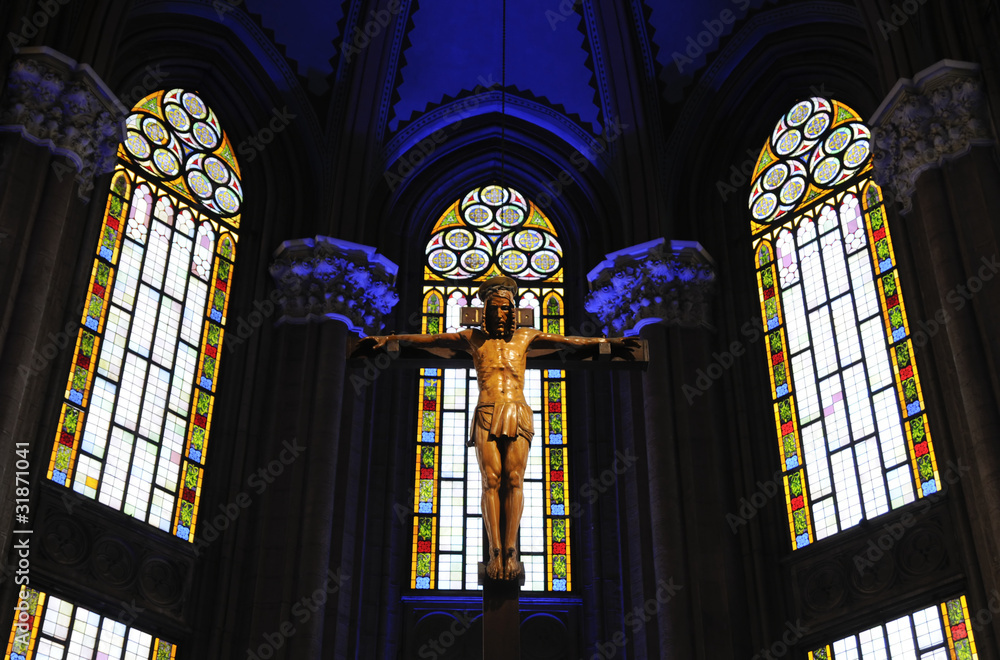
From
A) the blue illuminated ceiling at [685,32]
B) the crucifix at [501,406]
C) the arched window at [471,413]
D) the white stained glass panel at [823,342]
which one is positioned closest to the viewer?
the crucifix at [501,406]

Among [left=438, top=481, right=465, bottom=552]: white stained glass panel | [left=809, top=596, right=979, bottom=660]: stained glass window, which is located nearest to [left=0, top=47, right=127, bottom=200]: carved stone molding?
[left=438, top=481, right=465, bottom=552]: white stained glass panel

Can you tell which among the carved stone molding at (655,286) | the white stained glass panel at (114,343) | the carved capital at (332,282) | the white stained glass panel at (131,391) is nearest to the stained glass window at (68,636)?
the white stained glass panel at (131,391)

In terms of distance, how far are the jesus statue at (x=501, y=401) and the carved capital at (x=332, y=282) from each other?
7891 mm

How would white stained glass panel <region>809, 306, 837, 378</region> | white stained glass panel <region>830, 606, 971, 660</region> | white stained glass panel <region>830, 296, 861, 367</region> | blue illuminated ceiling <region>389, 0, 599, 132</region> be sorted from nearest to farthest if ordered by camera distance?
white stained glass panel <region>830, 606, 971, 660</region>
white stained glass panel <region>830, 296, 861, 367</region>
white stained glass panel <region>809, 306, 837, 378</region>
blue illuminated ceiling <region>389, 0, 599, 132</region>

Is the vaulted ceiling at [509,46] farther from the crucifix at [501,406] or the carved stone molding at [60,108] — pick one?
the crucifix at [501,406]

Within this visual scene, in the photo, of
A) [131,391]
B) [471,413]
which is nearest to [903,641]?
[471,413]

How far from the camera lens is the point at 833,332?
18.4 meters

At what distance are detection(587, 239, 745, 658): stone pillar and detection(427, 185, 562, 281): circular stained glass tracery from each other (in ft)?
6.07

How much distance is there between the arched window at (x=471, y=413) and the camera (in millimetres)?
18453

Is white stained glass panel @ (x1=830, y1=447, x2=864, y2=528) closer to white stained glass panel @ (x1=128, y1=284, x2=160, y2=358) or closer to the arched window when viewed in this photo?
the arched window

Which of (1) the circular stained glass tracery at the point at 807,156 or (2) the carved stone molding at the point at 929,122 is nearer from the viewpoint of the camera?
(2) the carved stone molding at the point at 929,122

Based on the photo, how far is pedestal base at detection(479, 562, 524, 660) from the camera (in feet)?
31.1

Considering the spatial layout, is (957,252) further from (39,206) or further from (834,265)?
(39,206)

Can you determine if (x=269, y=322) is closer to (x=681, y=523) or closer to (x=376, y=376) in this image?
(x=376, y=376)
